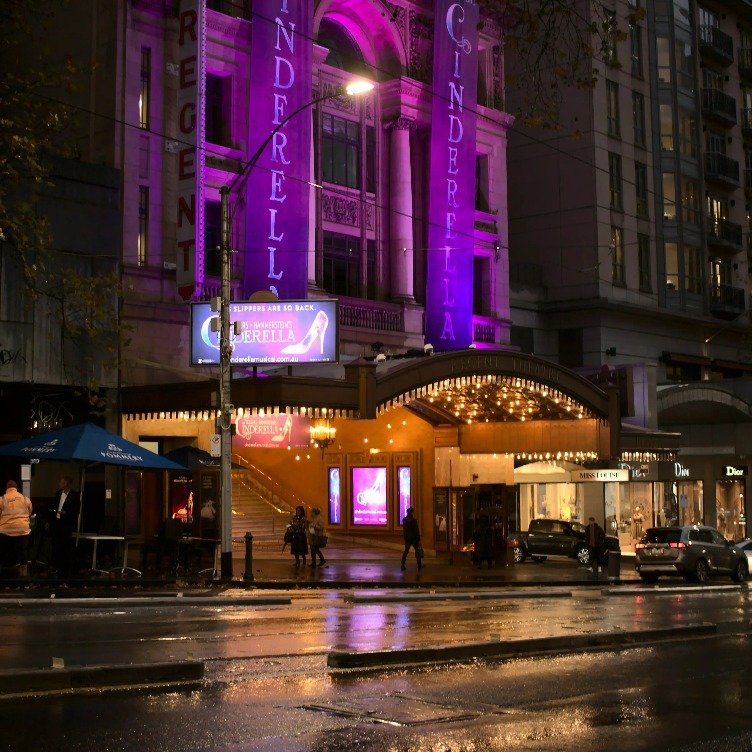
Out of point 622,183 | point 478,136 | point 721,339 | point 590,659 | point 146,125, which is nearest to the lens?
point 590,659

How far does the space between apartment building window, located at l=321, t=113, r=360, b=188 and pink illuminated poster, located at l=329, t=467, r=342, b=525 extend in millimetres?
10145

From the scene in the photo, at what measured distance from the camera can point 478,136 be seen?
1772 inches

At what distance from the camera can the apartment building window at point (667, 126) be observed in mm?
56906

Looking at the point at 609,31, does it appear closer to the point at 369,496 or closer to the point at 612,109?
the point at 369,496

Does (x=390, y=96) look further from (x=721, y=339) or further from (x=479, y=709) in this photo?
(x=479, y=709)

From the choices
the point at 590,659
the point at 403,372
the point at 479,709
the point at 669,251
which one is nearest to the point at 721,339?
the point at 669,251

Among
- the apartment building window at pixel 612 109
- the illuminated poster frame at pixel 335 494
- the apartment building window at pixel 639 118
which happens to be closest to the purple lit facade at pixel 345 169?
the illuminated poster frame at pixel 335 494

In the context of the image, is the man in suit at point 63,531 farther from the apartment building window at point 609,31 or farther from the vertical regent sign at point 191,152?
the apartment building window at point 609,31

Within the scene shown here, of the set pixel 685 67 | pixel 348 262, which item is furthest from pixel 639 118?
pixel 348 262

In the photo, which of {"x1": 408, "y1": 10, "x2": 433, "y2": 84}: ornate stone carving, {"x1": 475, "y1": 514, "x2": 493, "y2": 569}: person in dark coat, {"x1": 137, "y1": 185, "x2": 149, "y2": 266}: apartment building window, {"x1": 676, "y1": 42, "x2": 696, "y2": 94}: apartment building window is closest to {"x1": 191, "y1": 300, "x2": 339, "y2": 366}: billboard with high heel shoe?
{"x1": 137, "y1": 185, "x2": 149, "y2": 266}: apartment building window

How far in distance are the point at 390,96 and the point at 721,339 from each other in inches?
1006

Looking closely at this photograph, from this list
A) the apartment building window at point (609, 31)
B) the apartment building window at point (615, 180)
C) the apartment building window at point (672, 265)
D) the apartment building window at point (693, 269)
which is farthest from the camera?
the apartment building window at point (693, 269)

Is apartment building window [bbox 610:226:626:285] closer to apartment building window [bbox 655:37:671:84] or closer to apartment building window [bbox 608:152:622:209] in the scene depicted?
apartment building window [bbox 608:152:622:209]

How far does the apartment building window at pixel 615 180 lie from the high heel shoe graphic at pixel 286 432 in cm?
2460
